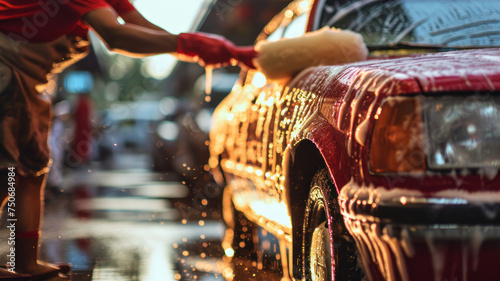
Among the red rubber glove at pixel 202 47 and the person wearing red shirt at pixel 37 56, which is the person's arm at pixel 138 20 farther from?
the red rubber glove at pixel 202 47

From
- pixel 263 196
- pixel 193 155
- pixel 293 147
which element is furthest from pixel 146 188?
pixel 293 147

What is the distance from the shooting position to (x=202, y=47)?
382cm

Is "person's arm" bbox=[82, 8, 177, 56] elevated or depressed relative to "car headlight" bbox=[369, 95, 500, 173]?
elevated

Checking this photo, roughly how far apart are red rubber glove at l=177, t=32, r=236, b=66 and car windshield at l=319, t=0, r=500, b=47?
93cm

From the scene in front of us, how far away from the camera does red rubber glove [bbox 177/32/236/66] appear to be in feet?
12.5

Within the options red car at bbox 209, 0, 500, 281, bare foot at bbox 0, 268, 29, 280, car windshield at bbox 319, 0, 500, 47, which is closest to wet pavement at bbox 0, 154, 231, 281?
bare foot at bbox 0, 268, 29, 280

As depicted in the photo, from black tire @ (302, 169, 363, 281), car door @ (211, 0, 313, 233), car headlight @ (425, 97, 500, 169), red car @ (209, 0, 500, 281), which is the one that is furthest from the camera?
car door @ (211, 0, 313, 233)

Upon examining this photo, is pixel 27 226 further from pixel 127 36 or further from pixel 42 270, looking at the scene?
pixel 127 36

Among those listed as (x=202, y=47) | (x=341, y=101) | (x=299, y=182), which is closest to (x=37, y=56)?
(x=202, y=47)

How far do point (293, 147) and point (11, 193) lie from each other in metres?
1.62

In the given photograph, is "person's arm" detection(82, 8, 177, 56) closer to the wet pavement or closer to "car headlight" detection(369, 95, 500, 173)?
"car headlight" detection(369, 95, 500, 173)

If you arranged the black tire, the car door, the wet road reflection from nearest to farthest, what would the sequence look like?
1. the black tire
2. the car door
3. the wet road reflection

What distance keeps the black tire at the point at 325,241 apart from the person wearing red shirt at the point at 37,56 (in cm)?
97

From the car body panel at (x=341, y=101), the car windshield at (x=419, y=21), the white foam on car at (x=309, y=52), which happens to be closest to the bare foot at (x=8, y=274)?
the car body panel at (x=341, y=101)
